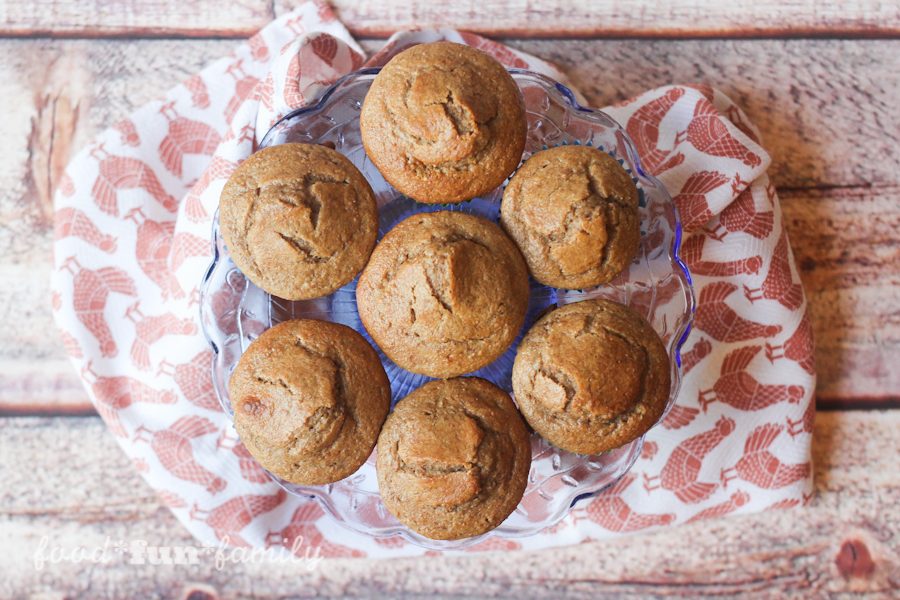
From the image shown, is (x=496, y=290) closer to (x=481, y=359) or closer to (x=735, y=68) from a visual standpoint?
(x=481, y=359)

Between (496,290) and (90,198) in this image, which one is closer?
(496,290)

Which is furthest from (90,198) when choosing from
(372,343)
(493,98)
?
(493,98)

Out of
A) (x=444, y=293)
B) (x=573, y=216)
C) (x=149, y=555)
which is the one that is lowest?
(x=149, y=555)

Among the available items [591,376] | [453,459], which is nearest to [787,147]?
[591,376]

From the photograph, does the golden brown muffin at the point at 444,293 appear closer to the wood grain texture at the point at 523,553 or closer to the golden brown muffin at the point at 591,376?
the golden brown muffin at the point at 591,376

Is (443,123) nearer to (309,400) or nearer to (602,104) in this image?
(309,400)

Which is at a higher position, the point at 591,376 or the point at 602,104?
the point at 602,104
